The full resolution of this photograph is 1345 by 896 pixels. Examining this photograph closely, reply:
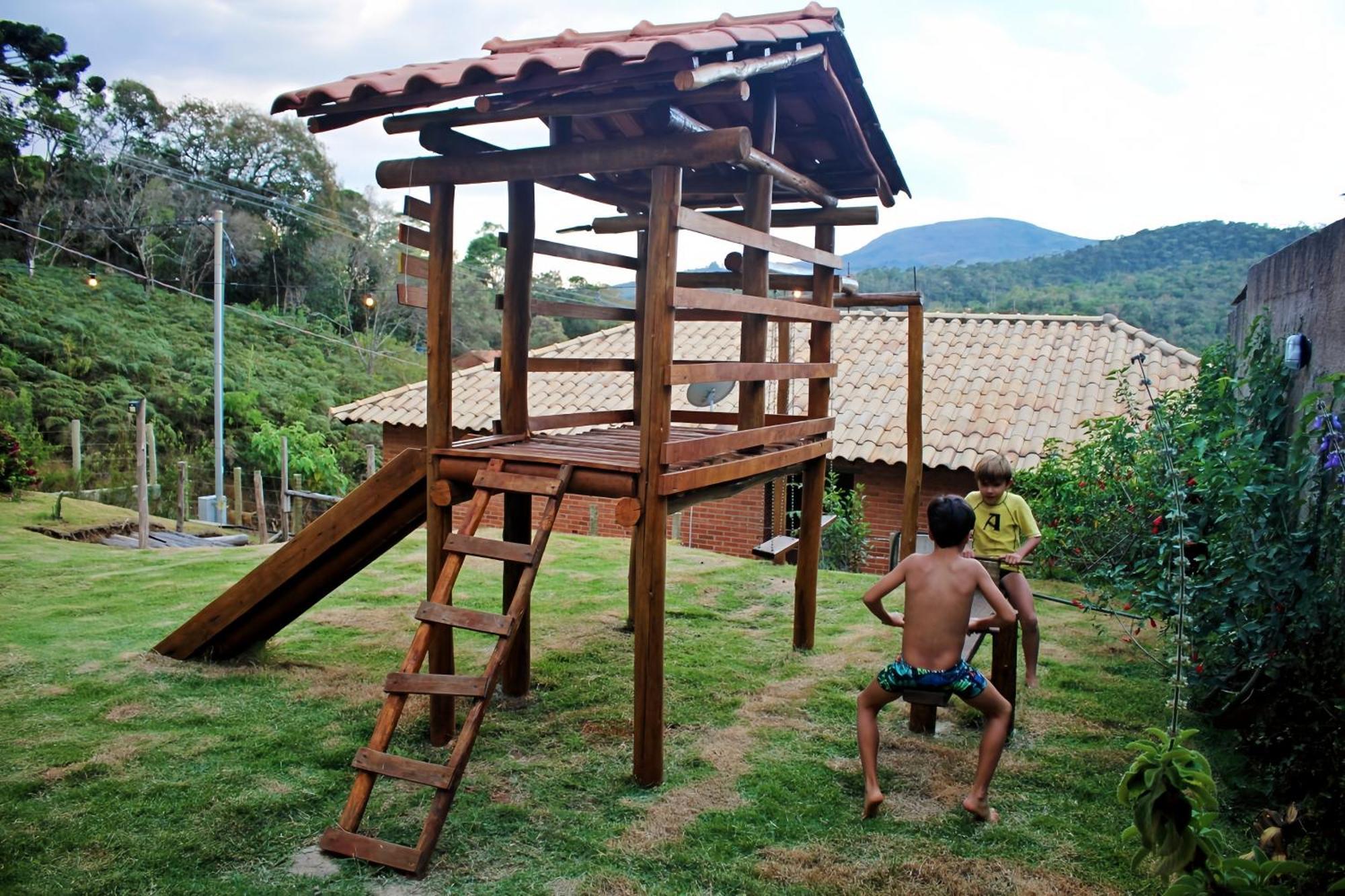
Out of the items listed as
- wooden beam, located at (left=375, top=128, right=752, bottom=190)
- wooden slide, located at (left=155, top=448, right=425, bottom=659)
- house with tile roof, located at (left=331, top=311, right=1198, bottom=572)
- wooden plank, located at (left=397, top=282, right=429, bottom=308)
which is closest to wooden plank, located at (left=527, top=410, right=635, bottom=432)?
wooden slide, located at (left=155, top=448, right=425, bottom=659)

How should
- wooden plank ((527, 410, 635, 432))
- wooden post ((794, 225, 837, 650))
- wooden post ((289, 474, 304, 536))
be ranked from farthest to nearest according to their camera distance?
wooden post ((289, 474, 304, 536)) < wooden post ((794, 225, 837, 650)) < wooden plank ((527, 410, 635, 432))

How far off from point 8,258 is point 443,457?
32016 mm

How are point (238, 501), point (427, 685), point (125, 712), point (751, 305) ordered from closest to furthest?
point (427, 685) < point (751, 305) < point (125, 712) < point (238, 501)

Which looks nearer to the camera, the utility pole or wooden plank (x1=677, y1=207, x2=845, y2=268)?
wooden plank (x1=677, y1=207, x2=845, y2=268)

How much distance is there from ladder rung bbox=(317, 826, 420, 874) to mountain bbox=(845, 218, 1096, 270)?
120ft

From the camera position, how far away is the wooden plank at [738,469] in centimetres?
480

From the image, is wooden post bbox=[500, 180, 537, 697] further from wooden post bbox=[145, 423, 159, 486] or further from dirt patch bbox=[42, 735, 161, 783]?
wooden post bbox=[145, 423, 159, 486]

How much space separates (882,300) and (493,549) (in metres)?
4.22

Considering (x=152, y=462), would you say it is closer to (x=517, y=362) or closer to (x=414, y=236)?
(x=517, y=362)

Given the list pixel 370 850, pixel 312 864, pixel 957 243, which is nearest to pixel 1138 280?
pixel 957 243

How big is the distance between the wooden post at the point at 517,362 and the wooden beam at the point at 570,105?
901 mm

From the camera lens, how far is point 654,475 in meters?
4.70

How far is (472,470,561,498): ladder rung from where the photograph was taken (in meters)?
4.84

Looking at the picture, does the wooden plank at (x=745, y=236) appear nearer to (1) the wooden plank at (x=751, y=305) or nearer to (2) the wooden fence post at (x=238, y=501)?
(1) the wooden plank at (x=751, y=305)
